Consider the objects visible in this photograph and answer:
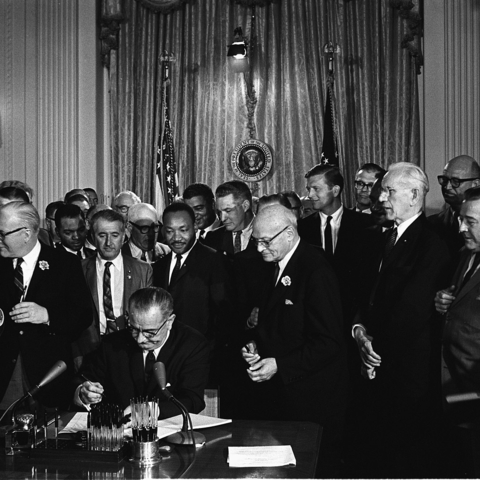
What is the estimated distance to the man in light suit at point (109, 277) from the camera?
15.7 ft

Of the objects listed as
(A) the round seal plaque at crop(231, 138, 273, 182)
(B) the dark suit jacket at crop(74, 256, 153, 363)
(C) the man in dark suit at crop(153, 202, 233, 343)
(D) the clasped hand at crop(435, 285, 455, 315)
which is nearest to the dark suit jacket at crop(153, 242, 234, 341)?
(C) the man in dark suit at crop(153, 202, 233, 343)

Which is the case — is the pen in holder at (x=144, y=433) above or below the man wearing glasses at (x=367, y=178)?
below

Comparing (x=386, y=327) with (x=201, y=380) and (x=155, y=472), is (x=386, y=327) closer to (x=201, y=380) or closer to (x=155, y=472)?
(x=201, y=380)

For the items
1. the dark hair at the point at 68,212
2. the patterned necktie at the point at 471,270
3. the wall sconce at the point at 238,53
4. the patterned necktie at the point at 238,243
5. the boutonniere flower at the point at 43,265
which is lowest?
the patterned necktie at the point at 471,270

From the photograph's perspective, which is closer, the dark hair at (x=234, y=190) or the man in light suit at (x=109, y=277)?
the man in light suit at (x=109, y=277)

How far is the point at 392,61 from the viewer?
9297mm

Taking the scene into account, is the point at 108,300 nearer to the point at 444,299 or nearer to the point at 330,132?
the point at 444,299

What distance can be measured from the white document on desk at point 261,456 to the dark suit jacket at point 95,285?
6.31 feet

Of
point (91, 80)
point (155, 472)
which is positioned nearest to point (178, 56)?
point (91, 80)

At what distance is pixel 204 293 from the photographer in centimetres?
491

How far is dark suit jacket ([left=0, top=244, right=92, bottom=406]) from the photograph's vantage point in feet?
13.4

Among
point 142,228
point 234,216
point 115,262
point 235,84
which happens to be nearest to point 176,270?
point 115,262

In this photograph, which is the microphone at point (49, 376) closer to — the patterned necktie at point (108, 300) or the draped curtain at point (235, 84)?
the patterned necktie at point (108, 300)

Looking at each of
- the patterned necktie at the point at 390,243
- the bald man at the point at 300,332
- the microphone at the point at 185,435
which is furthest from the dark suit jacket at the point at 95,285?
the microphone at the point at 185,435
